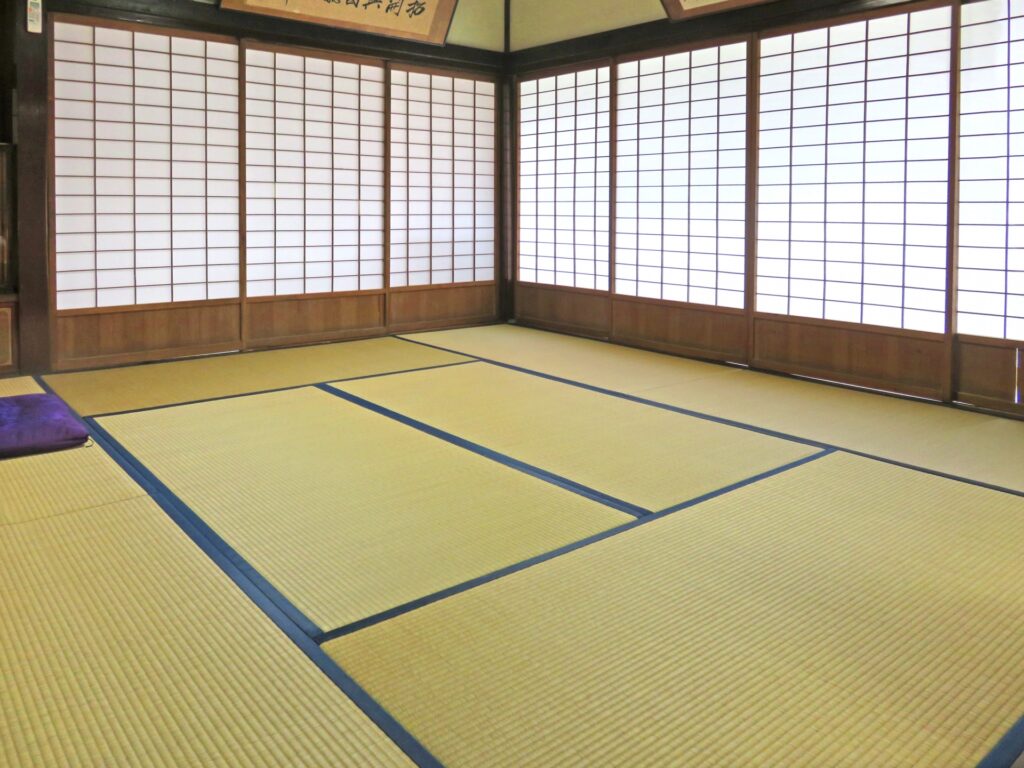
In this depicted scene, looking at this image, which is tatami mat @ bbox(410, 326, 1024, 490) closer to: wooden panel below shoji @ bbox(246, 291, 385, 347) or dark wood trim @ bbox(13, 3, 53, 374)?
wooden panel below shoji @ bbox(246, 291, 385, 347)

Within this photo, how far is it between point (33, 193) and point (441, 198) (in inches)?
127

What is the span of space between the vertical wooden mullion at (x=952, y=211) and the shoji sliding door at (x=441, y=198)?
4056 mm

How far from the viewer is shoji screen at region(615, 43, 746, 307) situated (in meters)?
5.89

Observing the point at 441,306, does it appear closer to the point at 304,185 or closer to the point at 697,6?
the point at 304,185

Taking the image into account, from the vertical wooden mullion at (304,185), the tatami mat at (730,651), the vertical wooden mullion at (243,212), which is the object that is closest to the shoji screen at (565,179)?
the vertical wooden mullion at (304,185)

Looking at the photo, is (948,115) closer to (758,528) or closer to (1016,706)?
(758,528)

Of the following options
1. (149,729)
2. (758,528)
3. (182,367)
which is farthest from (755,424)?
(182,367)

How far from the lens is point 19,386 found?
5102 millimetres

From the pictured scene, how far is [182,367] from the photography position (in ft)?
18.8

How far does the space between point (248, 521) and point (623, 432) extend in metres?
1.90

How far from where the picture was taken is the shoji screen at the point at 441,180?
23.5 feet

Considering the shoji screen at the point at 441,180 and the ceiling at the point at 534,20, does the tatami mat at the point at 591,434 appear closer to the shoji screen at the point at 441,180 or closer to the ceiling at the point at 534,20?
the shoji screen at the point at 441,180

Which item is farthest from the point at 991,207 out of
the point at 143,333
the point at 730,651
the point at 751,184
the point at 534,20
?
the point at 143,333

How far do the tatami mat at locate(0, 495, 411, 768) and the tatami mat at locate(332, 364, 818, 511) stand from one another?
1546 millimetres
